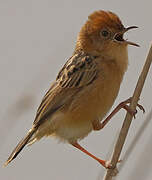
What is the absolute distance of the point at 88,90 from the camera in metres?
4.43

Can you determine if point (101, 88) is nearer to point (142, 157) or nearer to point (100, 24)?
point (100, 24)

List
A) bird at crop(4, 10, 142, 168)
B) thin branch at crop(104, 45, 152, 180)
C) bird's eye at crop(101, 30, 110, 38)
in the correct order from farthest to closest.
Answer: bird's eye at crop(101, 30, 110, 38)
bird at crop(4, 10, 142, 168)
thin branch at crop(104, 45, 152, 180)

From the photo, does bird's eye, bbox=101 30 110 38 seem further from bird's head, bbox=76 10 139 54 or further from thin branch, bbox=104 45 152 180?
thin branch, bbox=104 45 152 180

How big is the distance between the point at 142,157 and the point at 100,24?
1935mm

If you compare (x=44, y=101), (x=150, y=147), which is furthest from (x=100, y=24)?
(x=150, y=147)

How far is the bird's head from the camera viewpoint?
4.44 meters

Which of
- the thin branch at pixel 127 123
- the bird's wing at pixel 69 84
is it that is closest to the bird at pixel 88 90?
the bird's wing at pixel 69 84

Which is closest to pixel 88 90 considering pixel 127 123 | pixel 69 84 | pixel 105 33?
pixel 69 84

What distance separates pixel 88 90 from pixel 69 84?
0.22 metres

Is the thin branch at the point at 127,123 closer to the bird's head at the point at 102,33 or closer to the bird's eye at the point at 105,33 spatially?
the bird's head at the point at 102,33

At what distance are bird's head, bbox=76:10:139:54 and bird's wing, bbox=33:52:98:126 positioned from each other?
14 cm

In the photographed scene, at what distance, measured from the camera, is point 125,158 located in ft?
10.6

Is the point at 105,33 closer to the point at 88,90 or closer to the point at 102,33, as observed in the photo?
the point at 102,33

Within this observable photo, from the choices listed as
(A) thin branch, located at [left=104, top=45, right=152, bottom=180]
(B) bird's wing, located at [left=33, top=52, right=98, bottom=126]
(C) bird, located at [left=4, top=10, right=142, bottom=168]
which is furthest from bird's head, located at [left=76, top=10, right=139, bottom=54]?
(A) thin branch, located at [left=104, top=45, right=152, bottom=180]
